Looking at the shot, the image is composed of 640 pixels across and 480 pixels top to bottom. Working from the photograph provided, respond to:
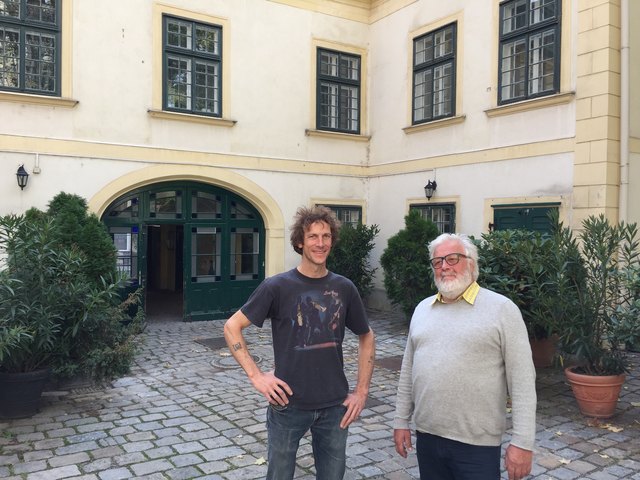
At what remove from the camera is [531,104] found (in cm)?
936

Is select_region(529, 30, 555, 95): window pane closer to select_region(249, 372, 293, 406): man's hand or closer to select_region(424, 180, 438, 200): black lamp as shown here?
select_region(424, 180, 438, 200): black lamp

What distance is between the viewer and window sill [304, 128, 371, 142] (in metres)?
12.2

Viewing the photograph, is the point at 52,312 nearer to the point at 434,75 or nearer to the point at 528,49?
the point at 528,49

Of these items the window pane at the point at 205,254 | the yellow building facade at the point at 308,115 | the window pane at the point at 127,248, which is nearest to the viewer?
the yellow building facade at the point at 308,115

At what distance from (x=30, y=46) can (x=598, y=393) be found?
31.9ft

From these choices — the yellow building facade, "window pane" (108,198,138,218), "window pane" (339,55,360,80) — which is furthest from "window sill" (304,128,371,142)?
"window pane" (108,198,138,218)

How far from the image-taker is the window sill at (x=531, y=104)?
8.91m

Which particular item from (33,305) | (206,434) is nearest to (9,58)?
(33,305)

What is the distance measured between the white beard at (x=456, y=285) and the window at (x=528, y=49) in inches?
294

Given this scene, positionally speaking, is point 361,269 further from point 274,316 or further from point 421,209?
point 274,316

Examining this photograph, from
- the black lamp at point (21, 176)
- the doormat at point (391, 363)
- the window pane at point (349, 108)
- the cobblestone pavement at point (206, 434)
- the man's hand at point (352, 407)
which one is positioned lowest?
the doormat at point (391, 363)

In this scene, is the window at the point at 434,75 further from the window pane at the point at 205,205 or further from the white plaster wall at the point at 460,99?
the window pane at the point at 205,205

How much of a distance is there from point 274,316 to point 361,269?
30.2ft

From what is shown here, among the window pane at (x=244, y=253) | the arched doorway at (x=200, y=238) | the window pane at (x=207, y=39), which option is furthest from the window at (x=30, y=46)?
the window pane at (x=244, y=253)
